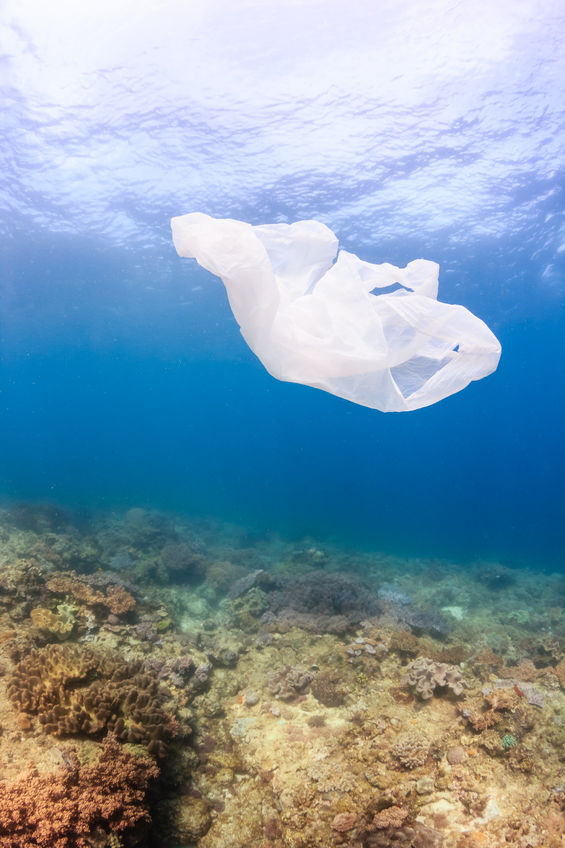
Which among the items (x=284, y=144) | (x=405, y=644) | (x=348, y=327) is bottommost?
(x=405, y=644)

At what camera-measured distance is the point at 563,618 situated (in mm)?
12289

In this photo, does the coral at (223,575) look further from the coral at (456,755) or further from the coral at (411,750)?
the coral at (456,755)

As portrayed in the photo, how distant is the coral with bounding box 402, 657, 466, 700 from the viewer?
208 inches

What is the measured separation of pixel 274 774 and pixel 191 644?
9.58 feet

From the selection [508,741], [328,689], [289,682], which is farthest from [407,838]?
[289,682]

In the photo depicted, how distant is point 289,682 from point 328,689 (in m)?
0.58

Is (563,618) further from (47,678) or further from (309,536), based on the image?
(47,678)

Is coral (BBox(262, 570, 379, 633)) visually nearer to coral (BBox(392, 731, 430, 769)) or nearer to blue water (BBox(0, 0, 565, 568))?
coral (BBox(392, 731, 430, 769))

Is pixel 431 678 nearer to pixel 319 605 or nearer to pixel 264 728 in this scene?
pixel 264 728

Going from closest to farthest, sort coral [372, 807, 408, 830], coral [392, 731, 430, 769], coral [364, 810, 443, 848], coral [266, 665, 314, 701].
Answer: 1. coral [364, 810, 443, 848]
2. coral [372, 807, 408, 830]
3. coral [392, 731, 430, 769]
4. coral [266, 665, 314, 701]

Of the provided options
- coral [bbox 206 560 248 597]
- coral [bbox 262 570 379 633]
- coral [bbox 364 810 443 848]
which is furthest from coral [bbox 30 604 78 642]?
coral [bbox 206 560 248 597]

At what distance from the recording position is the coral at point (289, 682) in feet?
18.6

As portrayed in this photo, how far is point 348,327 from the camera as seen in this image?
149 inches

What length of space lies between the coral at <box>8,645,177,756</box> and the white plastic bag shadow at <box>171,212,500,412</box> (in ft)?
12.6
